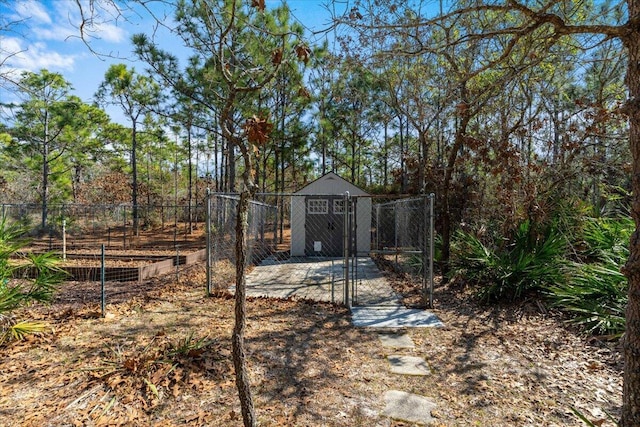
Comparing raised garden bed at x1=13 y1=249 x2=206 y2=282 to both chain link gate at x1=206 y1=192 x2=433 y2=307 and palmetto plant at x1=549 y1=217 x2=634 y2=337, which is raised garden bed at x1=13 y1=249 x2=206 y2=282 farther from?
palmetto plant at x1=549 y1=217 x2=634 y2=337

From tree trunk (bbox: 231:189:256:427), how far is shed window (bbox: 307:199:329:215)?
965 centimetres

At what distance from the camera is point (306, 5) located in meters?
3.77

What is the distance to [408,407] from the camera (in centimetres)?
281

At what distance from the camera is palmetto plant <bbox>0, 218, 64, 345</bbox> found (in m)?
3.71

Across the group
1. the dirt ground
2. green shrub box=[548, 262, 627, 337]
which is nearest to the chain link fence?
the dirt ground

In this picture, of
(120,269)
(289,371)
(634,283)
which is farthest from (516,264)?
(120,269)

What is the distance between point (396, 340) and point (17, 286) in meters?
4.46

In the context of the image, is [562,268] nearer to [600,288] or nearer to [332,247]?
[600,288]

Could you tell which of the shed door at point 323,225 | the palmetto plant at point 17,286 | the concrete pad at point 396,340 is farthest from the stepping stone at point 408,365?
the shed door at point 323,225

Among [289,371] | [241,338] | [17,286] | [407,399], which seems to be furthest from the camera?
[17,286]

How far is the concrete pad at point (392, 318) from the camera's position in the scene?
4.87m

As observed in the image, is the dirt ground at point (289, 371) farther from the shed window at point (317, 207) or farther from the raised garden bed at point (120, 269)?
the shed window at point (317, 207)

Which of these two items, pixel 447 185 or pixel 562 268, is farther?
pixel 447 185

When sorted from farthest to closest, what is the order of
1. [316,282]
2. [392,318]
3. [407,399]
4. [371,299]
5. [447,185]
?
1. [316,282]
2. [447,185]
3. [371,299]
4. [392,318]
5. [407,399]
